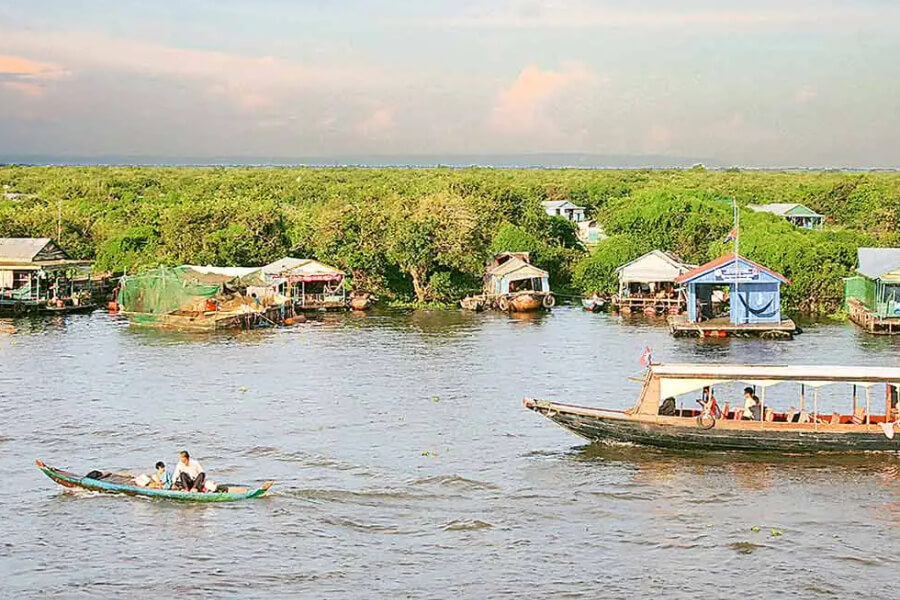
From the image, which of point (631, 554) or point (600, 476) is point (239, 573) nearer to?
point (631, 554)

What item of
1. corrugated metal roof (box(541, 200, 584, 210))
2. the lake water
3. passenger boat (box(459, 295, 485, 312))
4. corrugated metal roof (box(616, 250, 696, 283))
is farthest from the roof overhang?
corrugated metal roof (box(541, 200, 584, 210))

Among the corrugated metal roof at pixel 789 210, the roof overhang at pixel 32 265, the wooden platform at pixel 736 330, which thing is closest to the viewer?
the wooden platform at pixel 736 330

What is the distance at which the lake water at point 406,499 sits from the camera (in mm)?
17375

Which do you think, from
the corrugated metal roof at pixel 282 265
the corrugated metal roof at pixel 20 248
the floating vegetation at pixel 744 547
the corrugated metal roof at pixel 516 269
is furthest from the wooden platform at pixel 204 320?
the floating vegetation at pixel 744 547

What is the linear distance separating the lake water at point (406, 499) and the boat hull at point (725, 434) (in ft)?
1.00

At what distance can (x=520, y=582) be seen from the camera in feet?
56.2

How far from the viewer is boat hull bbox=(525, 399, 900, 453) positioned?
2286 centimetres

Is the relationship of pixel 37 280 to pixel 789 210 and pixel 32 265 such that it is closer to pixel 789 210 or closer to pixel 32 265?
pixel 32 265

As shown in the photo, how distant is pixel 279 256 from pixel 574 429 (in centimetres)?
3287

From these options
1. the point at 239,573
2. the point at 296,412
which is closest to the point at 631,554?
the point at 239,573

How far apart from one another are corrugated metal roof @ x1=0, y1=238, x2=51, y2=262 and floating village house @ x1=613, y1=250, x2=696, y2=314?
81.2 ft

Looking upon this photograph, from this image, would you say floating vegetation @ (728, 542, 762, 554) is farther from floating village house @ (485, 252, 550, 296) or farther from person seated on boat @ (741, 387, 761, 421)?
floating village house @ (485, 252, 550, 296)

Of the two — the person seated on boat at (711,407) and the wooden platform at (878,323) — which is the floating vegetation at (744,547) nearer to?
the person seated on boat at (711,407)

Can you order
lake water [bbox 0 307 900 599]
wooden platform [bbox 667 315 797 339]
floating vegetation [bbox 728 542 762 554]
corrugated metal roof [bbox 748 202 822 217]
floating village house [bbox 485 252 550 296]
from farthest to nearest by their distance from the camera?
corrugated metal roof [bbox 748 202 822 217], floating village house [bbox 485 252 550 296], wooden platform [bbox 667 315 797 339], floating vegetation [bbox 728 542 762 554], lake water [bbox 0 307 900 599]
